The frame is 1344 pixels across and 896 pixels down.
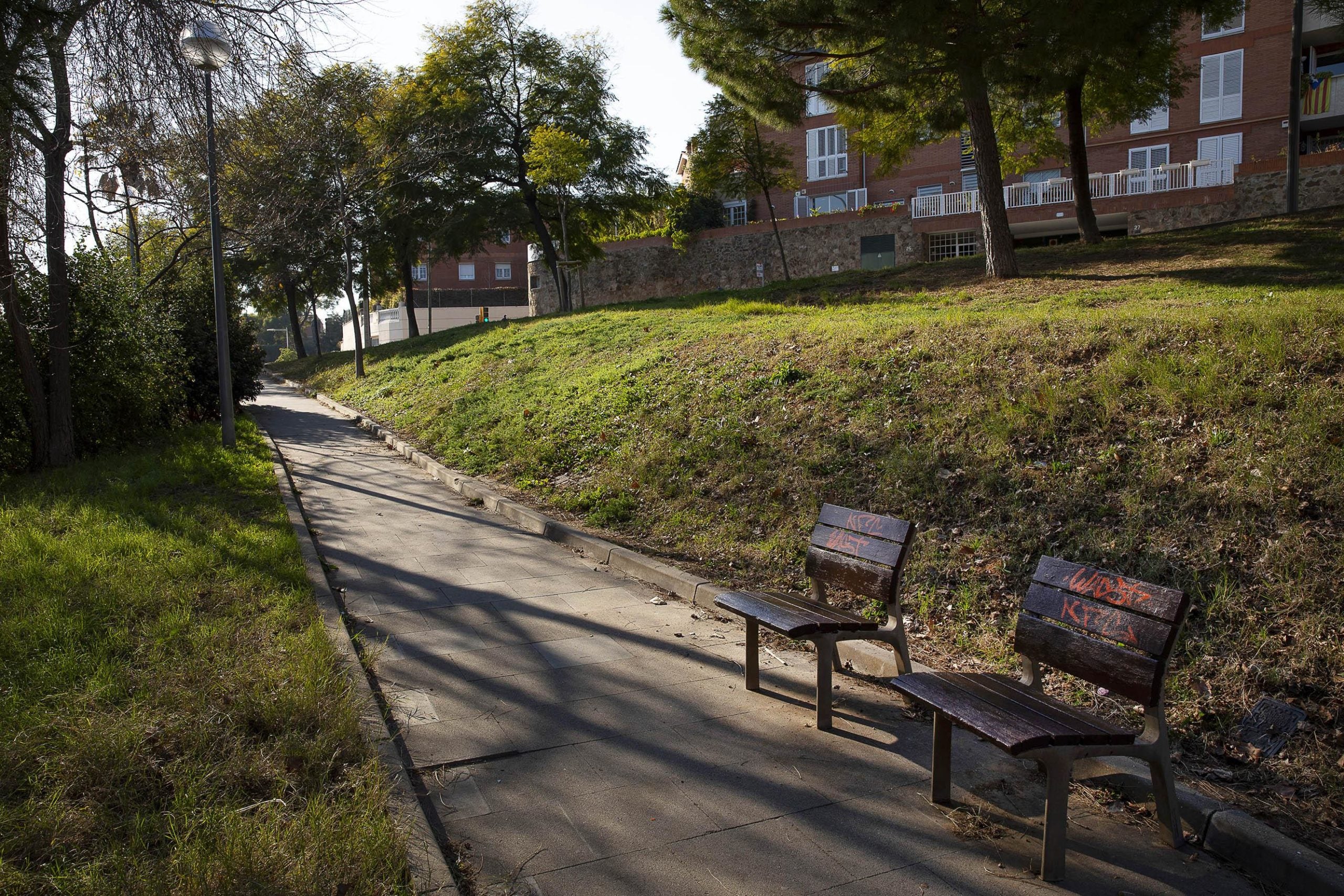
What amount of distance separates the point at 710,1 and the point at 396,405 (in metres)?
10.0

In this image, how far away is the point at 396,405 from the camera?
18391mm

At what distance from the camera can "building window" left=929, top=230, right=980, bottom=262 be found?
3072cm

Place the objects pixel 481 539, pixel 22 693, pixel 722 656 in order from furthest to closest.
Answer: pixel 481 539 → pixel 722 656 → pixel 22 693

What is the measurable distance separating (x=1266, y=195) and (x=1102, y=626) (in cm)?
2599

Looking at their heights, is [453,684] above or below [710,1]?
below

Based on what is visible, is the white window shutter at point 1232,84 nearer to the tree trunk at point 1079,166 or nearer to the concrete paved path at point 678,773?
the tree trunk at point 1079,166

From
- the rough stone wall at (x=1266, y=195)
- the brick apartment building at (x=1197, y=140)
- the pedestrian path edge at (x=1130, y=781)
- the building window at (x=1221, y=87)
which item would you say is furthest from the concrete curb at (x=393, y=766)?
the building window at (x=1221, y=87)

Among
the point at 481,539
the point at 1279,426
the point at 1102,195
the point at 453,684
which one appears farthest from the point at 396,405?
the point at 1102,195

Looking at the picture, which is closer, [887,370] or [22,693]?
[22,693]

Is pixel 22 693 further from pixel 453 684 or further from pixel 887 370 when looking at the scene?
pixel 887 370

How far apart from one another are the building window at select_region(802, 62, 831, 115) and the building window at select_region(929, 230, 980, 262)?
5.96 meters

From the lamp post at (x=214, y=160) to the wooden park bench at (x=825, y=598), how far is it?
23.5 feet

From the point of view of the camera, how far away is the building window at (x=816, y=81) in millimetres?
15875

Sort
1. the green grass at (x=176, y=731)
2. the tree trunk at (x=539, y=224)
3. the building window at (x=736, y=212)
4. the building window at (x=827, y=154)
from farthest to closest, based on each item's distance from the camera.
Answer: the building window at (x=736, y=212) → the building window at (x=827, y=154) → the tree trunk at (x=539, y=224) → the green grass at (x=176, y=731)
